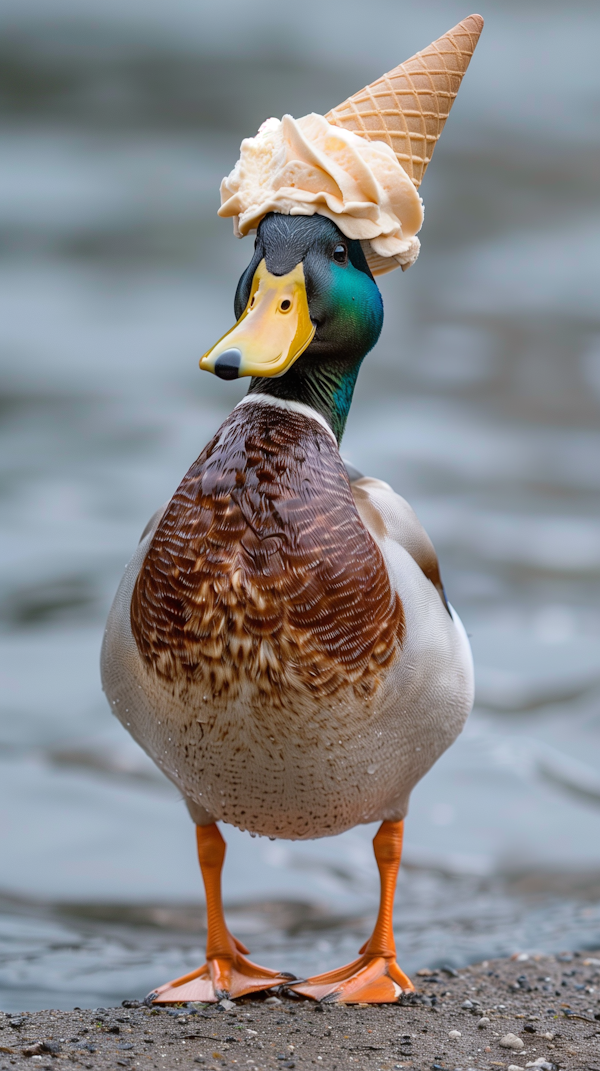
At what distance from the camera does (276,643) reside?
2.53m

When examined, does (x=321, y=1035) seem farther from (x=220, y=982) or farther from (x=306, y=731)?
(x=306, y=731)

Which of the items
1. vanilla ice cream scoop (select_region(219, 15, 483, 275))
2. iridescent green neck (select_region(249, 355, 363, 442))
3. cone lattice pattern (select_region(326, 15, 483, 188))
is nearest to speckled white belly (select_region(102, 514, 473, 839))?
iridescent green neck (select_region(249, 355, 363, 442))

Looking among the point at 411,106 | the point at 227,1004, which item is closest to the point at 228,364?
the point at 411,106

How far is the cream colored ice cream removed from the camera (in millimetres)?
2801

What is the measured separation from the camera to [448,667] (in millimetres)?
3002

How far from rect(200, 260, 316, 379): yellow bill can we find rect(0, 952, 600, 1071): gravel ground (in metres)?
1.51

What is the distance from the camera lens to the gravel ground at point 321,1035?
2520 millimetres

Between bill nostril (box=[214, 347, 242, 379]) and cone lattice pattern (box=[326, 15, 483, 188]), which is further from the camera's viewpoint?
cone lattice pattern (box=[326, 15, 483, 188])

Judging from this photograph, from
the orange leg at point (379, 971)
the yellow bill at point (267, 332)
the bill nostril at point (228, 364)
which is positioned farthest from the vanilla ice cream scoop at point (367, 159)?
the orange leg at point (379, 971)

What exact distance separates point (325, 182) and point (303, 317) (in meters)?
0.36

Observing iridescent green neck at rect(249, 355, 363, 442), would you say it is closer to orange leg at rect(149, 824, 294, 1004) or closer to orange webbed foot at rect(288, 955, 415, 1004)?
orange leg at rect(149, 824, 294, 1004)

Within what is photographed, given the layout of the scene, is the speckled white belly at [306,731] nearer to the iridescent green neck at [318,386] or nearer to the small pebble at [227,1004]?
the iridescent green neck at [318,386]

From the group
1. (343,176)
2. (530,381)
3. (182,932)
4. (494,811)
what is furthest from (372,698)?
(530,381)

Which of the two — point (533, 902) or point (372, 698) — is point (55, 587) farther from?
point (372, 698)
